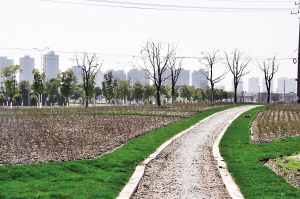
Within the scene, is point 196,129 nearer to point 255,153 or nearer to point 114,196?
point 255,153

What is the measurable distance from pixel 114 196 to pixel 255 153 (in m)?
6.22

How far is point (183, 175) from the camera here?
824 centimetres

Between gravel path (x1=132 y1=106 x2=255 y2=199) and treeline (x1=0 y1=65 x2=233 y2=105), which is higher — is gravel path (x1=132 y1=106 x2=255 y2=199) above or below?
below

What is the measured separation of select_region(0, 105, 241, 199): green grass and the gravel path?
2.01 feet

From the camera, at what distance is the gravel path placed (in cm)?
682

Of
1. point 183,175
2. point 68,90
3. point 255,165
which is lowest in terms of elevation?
point 183,175

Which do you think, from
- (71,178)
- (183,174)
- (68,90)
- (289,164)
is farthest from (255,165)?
(68,90)

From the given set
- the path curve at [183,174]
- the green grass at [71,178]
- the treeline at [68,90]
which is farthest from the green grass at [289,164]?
the treeline at [68,90]

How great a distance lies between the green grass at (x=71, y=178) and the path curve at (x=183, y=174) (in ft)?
1.99

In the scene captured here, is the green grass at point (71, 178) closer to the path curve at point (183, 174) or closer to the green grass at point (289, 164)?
the path curve at point (183, 174)

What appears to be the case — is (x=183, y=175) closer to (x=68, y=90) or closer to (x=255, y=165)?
(x=255, y=165)

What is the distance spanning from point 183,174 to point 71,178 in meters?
3.06

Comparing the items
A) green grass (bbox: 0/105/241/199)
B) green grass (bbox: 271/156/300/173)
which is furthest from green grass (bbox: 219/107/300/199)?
green grass (bbox: 0/105/241/199)

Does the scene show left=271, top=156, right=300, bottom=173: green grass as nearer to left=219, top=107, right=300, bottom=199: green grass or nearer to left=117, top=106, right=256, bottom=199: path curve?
left=219, top=107, right=300, bottom=199: green grass
